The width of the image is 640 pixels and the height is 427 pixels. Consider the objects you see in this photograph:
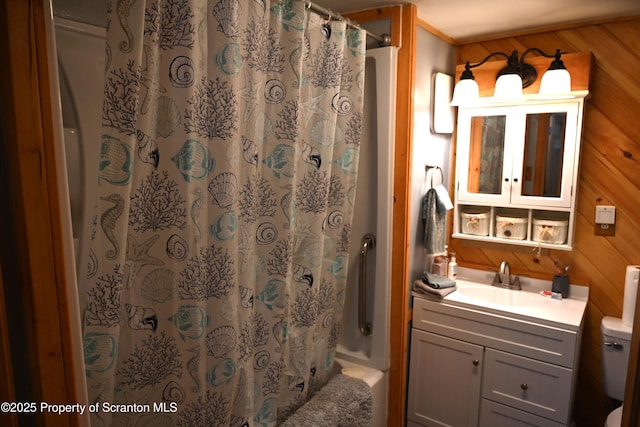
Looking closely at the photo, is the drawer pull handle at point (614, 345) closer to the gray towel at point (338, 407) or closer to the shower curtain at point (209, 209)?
the gray towel at point (338, 407)

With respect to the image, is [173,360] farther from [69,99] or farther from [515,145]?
[515,145]

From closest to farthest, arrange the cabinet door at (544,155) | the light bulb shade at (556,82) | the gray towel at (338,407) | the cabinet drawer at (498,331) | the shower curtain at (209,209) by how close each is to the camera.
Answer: the shower curtain at (209,209)
the gray towel at (338,407)
the cabinet drawer at (498,331)
the light bulb shade at (556,82)
the cabinet door at (544,155)

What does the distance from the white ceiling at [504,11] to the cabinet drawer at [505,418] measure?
1908mm

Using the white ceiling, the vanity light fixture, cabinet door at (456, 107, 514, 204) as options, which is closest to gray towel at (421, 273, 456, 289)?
cabinet door at (456, 107, 514, 204)

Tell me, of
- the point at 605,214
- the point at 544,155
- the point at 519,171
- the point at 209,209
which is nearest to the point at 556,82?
the point at 544,155

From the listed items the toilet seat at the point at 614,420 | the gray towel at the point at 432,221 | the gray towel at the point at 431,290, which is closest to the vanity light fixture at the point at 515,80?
the gray towel at the point at 432,221

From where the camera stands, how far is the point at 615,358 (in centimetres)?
191

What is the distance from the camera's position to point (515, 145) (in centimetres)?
224

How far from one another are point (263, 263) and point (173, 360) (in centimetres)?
43

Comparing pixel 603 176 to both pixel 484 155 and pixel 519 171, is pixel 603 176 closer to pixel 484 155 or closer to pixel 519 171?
pixel 519 171

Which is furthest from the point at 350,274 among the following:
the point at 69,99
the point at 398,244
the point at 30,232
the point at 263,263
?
the point at 30,232

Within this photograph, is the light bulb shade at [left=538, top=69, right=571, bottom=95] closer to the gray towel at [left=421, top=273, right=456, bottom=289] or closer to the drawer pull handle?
the gray towel at [left=421, top=273, right=456, bottom=289]

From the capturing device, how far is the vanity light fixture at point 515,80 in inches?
78.8

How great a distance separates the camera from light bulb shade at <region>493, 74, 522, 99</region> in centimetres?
212
